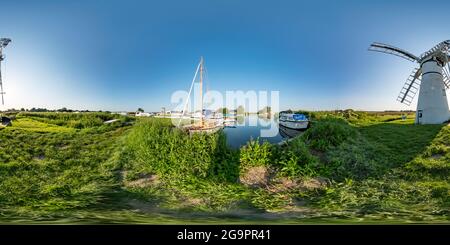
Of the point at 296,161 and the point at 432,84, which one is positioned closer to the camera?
the point at 296,161

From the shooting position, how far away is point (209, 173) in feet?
16.9

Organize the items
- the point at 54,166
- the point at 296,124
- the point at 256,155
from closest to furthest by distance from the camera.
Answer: the point at 256,155 → the point at 54,166 → the point at 296,124

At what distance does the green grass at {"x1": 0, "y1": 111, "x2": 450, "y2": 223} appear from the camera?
3951 mm

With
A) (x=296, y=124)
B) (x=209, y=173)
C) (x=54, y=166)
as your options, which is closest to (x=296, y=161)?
(x=209, y=173)

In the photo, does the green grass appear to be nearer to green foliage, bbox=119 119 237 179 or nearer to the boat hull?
green foliage, bbox=119 119 237 179

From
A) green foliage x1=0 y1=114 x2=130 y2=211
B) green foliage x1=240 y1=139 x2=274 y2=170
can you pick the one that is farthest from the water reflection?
green foliage x1=0 y1=114 x2=130 y2=211

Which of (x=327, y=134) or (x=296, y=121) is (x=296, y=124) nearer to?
(x=296, y=121)

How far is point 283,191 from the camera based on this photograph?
4664mm

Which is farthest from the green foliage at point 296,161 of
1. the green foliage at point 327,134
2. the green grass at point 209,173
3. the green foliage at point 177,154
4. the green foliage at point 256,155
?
the green foliage at point 177,154

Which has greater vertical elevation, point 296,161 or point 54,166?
point 296,161

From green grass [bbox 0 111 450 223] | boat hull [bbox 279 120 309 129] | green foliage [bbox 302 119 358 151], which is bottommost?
green grass [bbox 0 111 450 223]

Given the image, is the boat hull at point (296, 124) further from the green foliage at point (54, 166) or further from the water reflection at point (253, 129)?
the green foliage at point (54, 166)

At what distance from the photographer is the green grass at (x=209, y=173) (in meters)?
3.95
